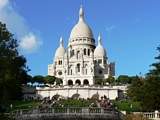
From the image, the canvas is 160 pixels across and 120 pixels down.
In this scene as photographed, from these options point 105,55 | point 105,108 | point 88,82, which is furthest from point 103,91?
point 105,108

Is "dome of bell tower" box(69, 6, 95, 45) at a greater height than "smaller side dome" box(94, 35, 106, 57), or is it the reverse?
"dome of bell tower" box(69, 6, 95, 45)

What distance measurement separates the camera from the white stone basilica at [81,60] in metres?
146

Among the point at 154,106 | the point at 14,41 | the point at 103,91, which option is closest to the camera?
the point at 154,106

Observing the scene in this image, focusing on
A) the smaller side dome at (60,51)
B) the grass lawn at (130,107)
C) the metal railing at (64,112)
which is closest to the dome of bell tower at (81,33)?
the smaller side dome at (60,51)

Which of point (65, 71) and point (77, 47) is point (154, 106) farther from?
point (77, 47)

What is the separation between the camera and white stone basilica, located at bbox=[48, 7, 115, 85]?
14550cm

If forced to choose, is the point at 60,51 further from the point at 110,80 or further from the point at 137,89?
the point at 137,89

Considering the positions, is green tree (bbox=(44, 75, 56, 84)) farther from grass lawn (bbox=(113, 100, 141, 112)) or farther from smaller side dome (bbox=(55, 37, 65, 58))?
grass lawn (bbox=(113, 100, 141, 112))

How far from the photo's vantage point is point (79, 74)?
14662 centimetres

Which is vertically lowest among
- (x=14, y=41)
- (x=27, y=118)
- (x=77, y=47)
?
(x=27, y=118)

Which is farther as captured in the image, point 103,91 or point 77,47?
point 77,47

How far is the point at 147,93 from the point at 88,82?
90.8 meters

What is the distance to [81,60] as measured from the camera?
490 feet

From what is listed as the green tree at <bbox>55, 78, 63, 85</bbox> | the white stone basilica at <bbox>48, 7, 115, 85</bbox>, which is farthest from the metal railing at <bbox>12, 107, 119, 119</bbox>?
the white stone basilica at <bbox>48, 7, 115, 85</bbox>
